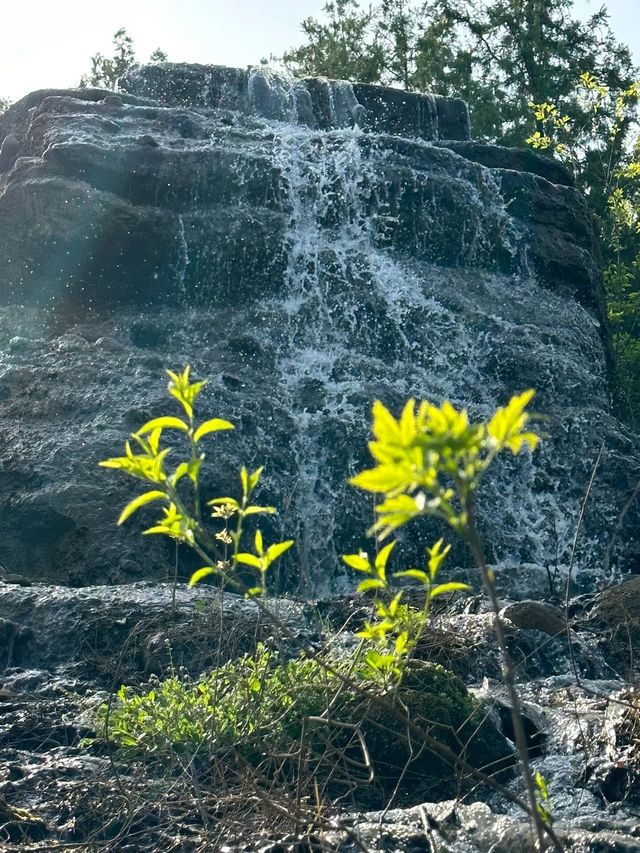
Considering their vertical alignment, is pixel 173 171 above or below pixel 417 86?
below

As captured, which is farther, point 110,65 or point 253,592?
point 110,65

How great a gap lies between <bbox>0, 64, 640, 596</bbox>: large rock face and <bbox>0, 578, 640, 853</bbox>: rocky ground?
1974 mm

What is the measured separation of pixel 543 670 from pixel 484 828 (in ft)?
9.75

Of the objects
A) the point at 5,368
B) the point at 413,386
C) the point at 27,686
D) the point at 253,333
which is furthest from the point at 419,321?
the point at 27,686

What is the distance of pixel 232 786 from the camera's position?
159 inches

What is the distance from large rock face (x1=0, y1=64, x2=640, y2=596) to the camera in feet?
32.9

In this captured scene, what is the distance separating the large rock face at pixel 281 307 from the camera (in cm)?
1003

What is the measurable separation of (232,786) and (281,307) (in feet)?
27.0

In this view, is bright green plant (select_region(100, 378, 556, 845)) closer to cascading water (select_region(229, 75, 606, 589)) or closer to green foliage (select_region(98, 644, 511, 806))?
green foliage (select_region(98, 644, 511, 806))

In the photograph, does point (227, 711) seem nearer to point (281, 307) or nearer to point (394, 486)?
point (394, 486)

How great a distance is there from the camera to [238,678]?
4.50m

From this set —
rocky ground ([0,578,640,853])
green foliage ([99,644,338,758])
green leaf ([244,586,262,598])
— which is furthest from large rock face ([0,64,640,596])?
green leaf ([244,586,262,598])

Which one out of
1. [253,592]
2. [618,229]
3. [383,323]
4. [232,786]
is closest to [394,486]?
[253,592]

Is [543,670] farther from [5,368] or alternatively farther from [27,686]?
[5,368]
